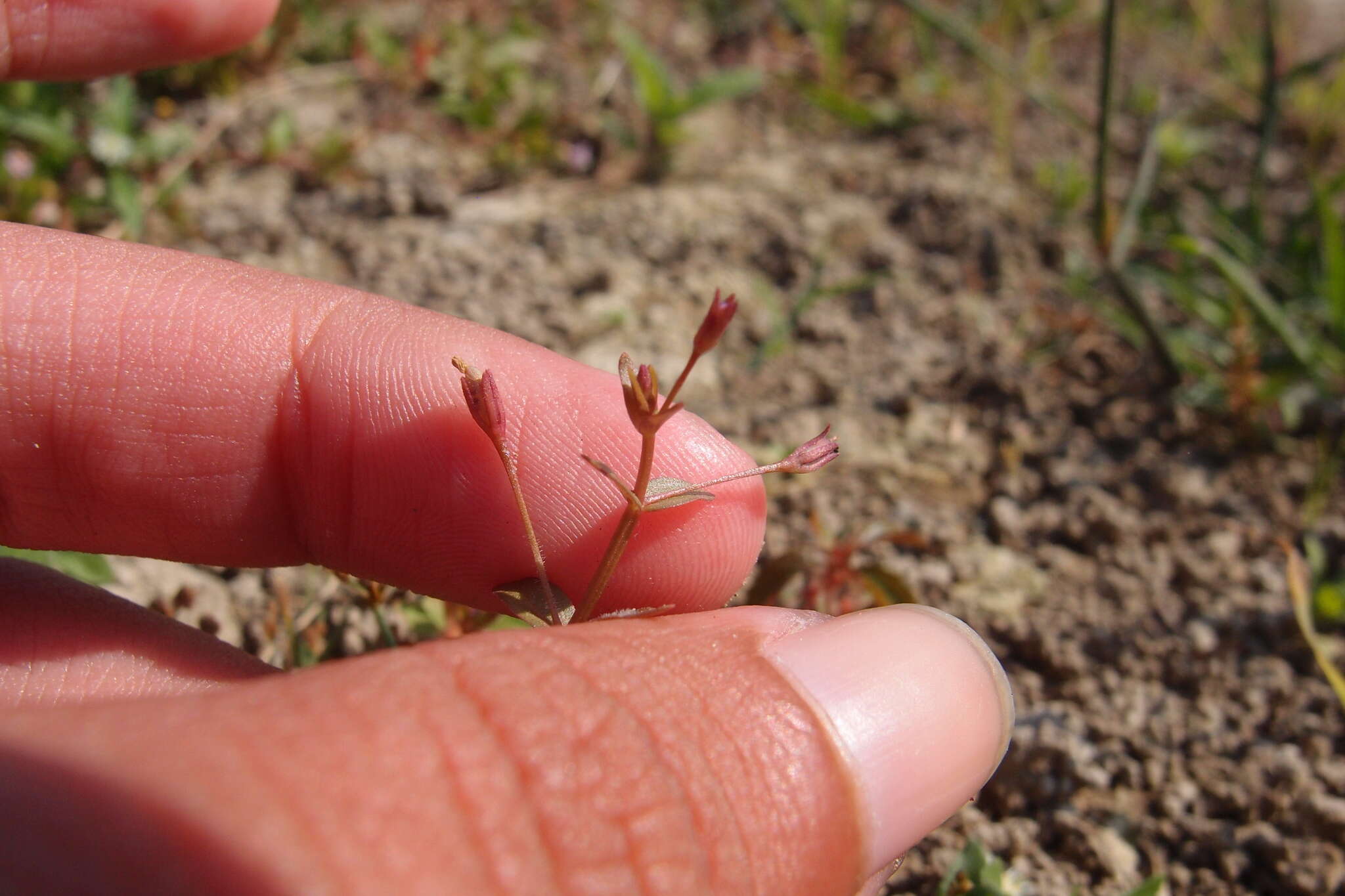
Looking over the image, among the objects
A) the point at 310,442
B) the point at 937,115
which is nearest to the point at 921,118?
the point at 937,115

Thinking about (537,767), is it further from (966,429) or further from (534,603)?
(966,429)

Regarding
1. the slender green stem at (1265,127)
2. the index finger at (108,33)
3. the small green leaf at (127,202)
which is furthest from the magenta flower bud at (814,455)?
the small green leaf at (127,202)

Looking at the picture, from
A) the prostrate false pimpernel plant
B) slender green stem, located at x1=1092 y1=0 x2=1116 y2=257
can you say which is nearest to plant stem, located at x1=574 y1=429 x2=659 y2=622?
the prostrate false pimpernel plant

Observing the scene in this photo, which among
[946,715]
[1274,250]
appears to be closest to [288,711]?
[946,715]

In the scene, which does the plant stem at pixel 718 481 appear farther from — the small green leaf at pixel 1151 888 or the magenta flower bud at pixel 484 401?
the small green leaf at pixel 1151 888

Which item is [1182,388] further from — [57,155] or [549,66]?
[57,155]
